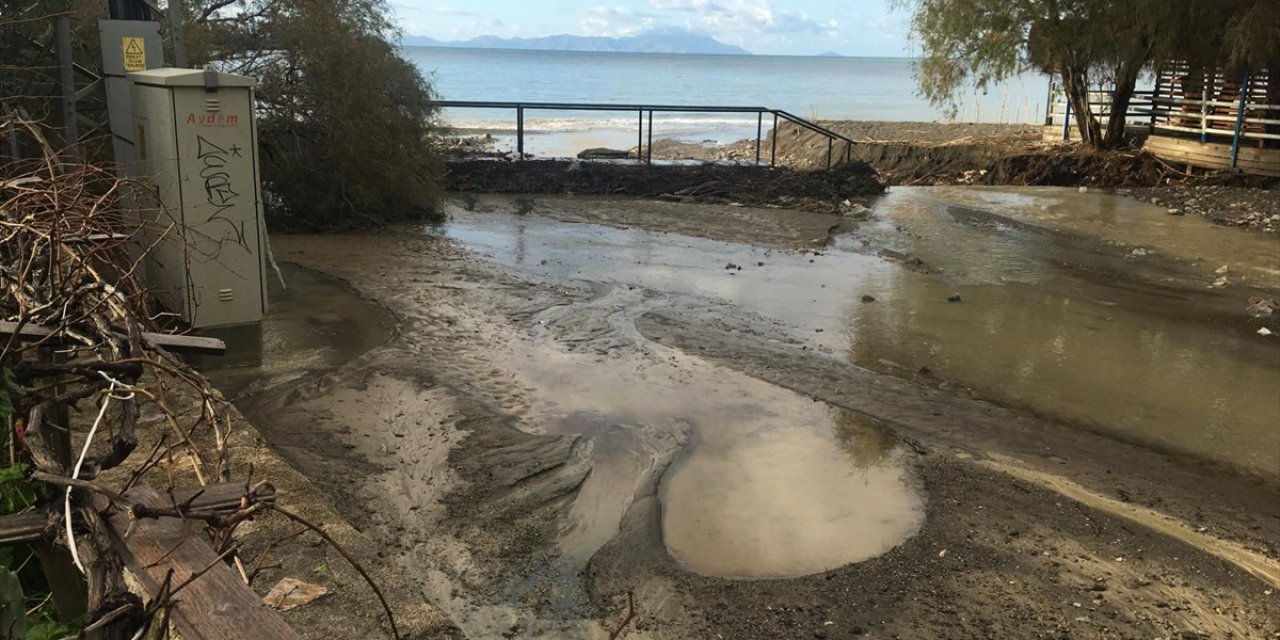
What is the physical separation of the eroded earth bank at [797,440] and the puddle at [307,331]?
78 millimetres

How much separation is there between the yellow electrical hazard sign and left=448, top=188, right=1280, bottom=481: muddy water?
441 cm

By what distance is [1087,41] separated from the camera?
2042 cm

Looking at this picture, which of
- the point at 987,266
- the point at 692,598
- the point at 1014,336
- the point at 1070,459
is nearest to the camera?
the point at 692,598

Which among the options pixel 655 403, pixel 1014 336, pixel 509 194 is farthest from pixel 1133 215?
pixel 655 403

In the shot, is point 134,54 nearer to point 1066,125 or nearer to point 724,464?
point 724,464

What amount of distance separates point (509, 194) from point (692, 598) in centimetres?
1351

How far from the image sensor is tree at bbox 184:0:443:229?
39.8 ft

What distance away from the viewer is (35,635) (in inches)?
93.7

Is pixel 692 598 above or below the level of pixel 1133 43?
below

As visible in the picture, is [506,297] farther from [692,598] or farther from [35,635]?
[35,635]

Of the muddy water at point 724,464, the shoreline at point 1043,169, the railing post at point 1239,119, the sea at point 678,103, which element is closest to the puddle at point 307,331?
the muddy water at point 724,464

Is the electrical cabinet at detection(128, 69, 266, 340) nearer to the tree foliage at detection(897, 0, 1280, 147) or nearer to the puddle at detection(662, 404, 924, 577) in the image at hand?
the puddle at detection(662, 404, 924, 577)

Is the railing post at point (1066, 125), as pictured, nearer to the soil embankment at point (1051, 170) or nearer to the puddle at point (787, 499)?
the soil embankment at point (1051, 170)

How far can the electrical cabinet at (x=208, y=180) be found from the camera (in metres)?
7.12
